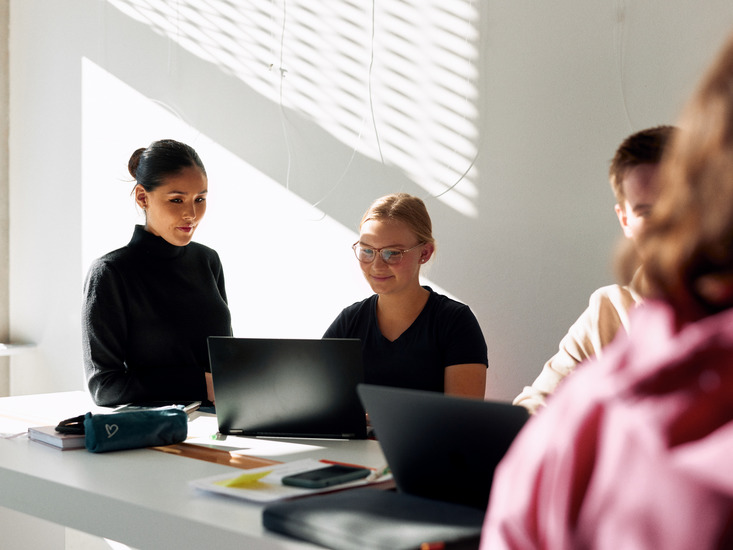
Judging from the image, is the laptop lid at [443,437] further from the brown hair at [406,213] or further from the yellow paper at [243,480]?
the brown hair at [406,213]

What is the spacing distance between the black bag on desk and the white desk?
0.03m

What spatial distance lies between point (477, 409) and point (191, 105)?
9.22 ft

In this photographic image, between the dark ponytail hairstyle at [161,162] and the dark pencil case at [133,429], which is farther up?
the dark ponytail hairstyle at [161,162]

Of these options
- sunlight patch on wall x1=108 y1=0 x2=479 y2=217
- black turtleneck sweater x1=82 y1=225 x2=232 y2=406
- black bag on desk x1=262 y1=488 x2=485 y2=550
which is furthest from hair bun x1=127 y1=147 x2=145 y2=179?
black bag on desk x1=262 y1=488 x2=485 y2=550

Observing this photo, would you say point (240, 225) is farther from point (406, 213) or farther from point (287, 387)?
point (287, 387)

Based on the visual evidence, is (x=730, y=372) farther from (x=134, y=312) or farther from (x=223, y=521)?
(x=134, y=312)

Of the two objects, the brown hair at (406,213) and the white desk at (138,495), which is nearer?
the white desk at (138,495)

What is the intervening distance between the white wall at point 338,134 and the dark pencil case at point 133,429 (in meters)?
1.28

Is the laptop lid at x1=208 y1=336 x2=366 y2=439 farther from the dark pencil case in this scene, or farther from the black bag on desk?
the black bag on desk

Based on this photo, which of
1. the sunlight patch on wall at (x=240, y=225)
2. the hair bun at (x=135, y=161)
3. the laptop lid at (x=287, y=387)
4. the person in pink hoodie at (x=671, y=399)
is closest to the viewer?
the person in pink hoodie at (x=671, y=399)

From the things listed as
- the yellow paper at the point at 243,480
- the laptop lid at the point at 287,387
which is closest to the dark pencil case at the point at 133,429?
the laptop lid at the point at 287,387

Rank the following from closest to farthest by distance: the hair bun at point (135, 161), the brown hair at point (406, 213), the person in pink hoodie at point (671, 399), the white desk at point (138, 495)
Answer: the person in pink hoodie at point (671, 399) → the white desk at point (138, 495) → the brown hair at point (406, 213) → the hair bun at point (135, 161)

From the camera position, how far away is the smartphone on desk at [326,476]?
1.43 meters

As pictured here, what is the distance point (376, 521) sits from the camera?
1149 millimetres
